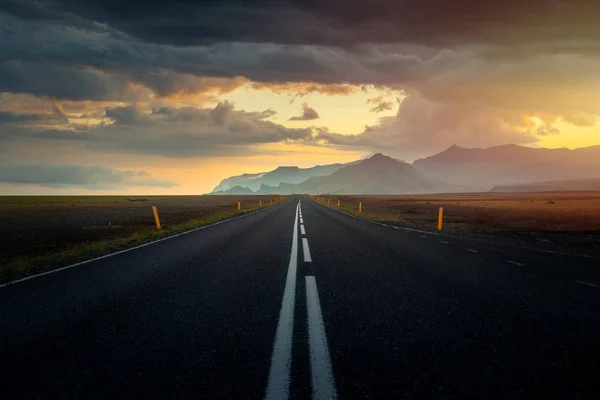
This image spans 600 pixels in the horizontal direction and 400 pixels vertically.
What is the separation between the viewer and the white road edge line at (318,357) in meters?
2.77

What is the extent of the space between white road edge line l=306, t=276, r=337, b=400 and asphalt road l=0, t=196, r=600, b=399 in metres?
0.01

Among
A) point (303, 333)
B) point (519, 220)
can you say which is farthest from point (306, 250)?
point (519, 220)

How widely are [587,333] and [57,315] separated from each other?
5995 millimetres

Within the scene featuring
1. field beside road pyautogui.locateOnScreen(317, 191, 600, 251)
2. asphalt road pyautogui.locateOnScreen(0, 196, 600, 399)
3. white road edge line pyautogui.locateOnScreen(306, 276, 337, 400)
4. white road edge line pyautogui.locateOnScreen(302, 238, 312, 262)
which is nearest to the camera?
white road edge line pyautogui.locateOnScreen(306, 276, 337, 400)

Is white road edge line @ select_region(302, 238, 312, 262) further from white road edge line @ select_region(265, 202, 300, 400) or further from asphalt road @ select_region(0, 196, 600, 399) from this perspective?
white road edge line @ select_region(265, 202, 300, 400)

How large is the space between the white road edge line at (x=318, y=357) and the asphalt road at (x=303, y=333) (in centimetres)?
1

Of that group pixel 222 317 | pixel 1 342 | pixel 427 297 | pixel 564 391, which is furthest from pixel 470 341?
pixel 1 342

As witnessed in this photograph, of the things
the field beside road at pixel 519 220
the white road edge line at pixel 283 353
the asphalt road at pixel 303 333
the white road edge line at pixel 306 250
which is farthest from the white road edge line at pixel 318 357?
the field beside road at pixel 519 220

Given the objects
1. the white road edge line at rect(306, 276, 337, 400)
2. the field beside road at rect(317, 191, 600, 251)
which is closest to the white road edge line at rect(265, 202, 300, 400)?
the white road edge line at rect(306, 276, 337, 400)

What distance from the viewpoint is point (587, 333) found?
4090mm

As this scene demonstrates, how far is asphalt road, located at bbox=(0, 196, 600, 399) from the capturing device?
2932mm

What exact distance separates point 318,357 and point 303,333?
67 centimetres

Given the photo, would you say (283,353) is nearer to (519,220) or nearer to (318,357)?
(318,357)

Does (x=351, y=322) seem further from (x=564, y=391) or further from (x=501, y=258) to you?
(x=501, y=258)
